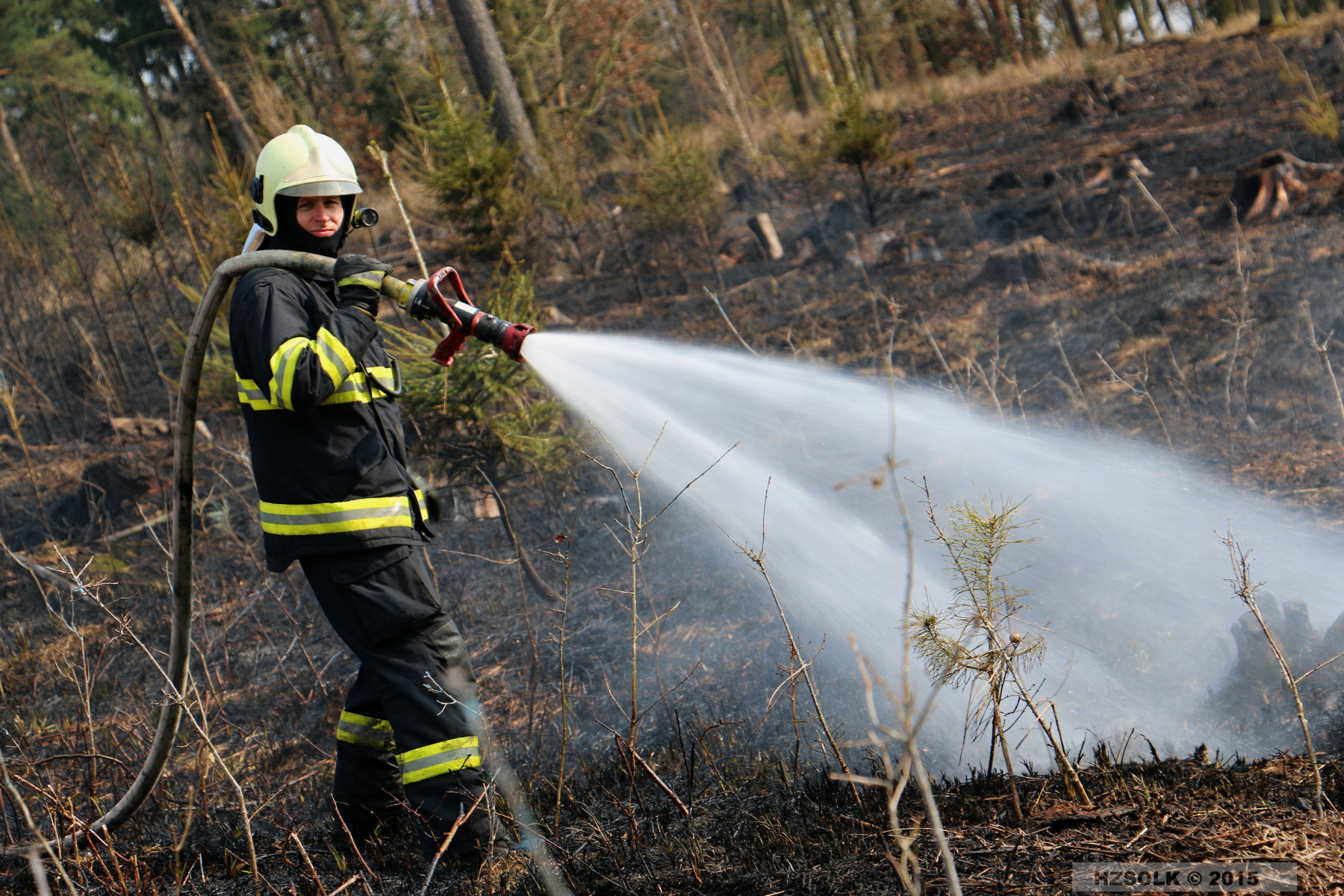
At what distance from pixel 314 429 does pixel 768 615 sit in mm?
2449

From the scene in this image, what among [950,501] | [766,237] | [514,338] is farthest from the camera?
[766,237]

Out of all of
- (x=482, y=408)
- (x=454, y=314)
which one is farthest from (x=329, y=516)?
(x=482, y=408)

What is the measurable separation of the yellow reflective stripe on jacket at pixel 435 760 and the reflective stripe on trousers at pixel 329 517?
0.70 meters

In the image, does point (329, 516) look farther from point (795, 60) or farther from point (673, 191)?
point (795, 60)

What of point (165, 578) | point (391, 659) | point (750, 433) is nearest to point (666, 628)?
point (750, 433)

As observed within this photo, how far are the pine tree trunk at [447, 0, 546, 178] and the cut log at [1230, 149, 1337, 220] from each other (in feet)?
23.3

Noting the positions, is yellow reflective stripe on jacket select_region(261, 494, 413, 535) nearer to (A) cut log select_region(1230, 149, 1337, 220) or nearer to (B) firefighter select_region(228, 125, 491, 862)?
(B) firefighter select_region(228, 125, 491, 862)

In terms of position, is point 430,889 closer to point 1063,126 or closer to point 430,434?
point 430,434

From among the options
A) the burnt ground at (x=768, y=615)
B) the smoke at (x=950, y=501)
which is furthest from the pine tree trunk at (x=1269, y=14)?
the smoke at (x=950, y=501)

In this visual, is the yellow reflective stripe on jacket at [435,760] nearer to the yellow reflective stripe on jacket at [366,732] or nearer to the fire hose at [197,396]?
the fire hose at [197,396]

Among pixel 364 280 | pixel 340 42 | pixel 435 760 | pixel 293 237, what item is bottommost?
pixel 435 760

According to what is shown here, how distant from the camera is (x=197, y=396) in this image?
309 cm

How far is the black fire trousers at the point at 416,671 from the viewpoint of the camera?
268cm

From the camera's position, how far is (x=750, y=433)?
18.8 feet
